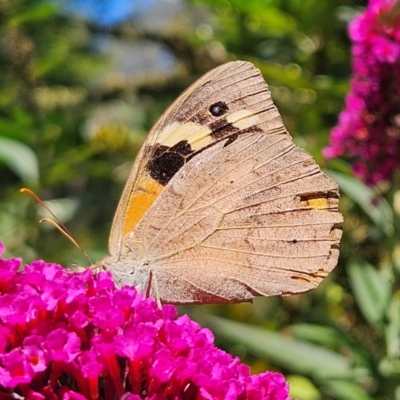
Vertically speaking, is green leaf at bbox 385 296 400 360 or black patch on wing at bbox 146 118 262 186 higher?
black patch on wing at bbox 146 118 262 186

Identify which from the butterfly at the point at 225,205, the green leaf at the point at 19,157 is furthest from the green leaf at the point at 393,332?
the green leaf at the point at 19,157

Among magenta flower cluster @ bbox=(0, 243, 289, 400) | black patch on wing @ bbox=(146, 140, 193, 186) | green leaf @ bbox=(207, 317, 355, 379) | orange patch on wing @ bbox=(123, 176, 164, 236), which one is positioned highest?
black patch on wing @ bbox=(146, 140, 193, 186)

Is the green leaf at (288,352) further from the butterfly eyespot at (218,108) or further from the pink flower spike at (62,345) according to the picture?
the pink flower spike at (62,345)

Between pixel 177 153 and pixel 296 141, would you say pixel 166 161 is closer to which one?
pixel 177 153

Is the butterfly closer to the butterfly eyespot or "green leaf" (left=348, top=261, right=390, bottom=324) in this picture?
the butterfly eyespot

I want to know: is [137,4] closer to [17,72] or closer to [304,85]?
[17,72]

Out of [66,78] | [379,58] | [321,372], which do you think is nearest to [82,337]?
[321,372]

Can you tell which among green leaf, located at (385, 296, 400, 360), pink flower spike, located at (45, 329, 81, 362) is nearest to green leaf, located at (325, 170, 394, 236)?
green leaf, located at (385, 296, 400, 360)
